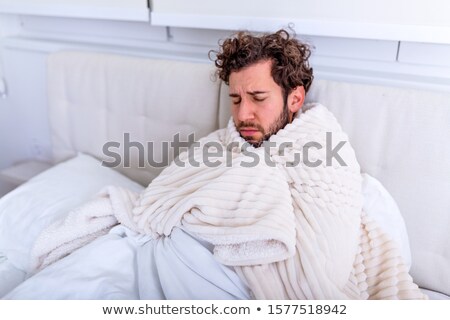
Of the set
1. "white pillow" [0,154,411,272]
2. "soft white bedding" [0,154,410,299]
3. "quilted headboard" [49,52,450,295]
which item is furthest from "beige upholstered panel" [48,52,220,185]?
"soft white bedding" [0,154,410,299]

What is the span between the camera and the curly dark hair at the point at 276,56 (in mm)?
1224

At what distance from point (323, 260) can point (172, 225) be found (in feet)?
1.25

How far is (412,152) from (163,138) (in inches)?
33.1

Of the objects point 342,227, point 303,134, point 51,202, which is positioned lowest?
point 51,202

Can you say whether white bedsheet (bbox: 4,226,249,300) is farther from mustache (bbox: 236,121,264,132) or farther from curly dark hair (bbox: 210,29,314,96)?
curly dark hair (bbox: 210,29,314,96)

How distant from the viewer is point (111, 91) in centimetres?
163

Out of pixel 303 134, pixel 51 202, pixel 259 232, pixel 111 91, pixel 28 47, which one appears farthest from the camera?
pixel 28 47

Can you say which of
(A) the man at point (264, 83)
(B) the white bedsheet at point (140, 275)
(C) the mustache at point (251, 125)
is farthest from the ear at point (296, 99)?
(B) the white bedsheet at point (140, 275)

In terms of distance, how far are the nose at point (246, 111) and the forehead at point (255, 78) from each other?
0.04m

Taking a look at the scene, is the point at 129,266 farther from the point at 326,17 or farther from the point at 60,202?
the point at 326,17

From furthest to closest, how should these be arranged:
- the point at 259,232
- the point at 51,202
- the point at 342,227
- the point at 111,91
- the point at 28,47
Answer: the point at 28,47 < the point at 111,91 < the point at 51,202 < the point at 342,227 < the point at 259,232

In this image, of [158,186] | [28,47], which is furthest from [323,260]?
[28,47]

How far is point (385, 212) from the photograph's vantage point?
121 centimetres

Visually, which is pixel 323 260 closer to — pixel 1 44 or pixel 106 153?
pixel 106 153
